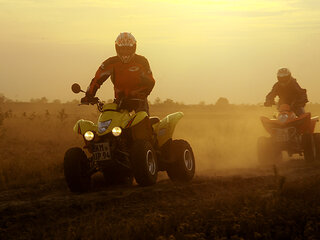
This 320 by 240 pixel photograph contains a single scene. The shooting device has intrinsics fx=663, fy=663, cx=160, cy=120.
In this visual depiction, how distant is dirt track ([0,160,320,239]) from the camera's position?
7258mm

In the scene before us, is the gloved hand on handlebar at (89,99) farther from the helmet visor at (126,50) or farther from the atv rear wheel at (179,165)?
the atv rear wheel at (179,165)

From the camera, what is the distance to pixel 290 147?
1755 centimetres

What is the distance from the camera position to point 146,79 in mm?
11930

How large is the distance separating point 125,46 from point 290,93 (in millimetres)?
7515

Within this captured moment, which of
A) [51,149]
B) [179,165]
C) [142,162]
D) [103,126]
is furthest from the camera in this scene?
[51,149]

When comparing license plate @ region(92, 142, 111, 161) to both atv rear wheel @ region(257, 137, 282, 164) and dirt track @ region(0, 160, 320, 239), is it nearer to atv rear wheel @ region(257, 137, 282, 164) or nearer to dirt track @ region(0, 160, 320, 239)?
dirt track @ region(0, 160, 320, 239)

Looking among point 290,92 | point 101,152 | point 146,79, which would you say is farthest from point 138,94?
point 290,92

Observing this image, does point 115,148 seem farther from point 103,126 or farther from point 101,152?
point 103,126

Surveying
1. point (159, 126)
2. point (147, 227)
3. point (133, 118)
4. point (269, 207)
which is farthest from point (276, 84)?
point (147, 227)

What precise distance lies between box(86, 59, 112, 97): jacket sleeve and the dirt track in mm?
1845

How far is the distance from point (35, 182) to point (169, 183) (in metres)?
2.93

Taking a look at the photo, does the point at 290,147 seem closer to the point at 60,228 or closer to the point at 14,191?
the point at 14,191

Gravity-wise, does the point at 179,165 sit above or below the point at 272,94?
below

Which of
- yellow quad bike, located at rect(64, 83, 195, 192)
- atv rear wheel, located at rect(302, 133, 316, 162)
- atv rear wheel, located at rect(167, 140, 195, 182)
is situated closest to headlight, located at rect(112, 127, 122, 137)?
yellow quad bike, located at rect(64, 83, 195, 192)
